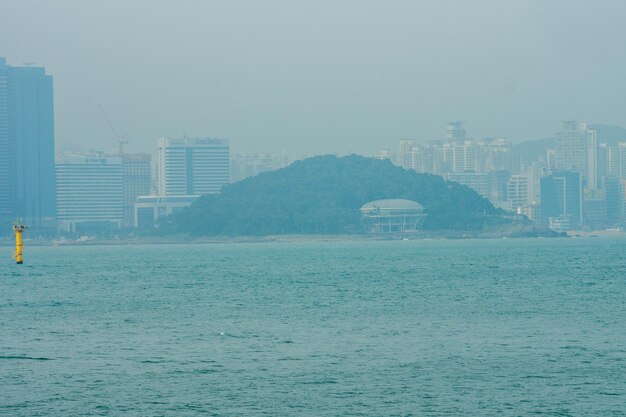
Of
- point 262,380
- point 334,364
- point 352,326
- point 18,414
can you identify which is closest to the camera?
point 18,414

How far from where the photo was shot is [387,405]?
3088 centimetres

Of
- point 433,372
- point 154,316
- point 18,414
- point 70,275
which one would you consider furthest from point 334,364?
point 70,275

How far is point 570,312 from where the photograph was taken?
5503 cm

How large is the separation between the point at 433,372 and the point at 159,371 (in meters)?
8.30

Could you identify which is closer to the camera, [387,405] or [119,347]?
[387,405]

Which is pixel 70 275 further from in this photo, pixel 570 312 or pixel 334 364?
pixel 334 364

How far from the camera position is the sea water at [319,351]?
3136 centimetres

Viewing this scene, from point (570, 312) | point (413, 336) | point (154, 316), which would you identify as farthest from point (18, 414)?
point (570, 312)

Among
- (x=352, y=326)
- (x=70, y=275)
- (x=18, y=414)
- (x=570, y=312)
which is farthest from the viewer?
(x=70, y=275)

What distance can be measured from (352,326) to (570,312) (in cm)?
1130

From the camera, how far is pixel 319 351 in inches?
1622

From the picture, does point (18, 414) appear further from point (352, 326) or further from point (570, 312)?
point (570, 312)

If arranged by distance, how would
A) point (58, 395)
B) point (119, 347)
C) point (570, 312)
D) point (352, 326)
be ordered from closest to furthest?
1. point (58, 395)
2. point (119, 347)
3. point (352, 326)
4. point (570, 312)

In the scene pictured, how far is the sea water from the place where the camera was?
103ft
